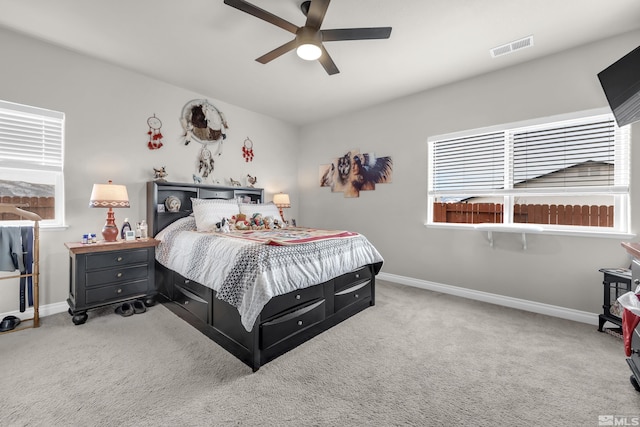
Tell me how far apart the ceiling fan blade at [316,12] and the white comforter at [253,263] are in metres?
1.72

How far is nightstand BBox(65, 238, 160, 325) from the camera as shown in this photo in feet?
8.38

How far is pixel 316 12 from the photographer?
75.3 inches

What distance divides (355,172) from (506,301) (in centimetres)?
267

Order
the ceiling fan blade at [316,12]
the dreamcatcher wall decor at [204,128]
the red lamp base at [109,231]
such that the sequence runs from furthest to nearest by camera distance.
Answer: the dreamcatcher wall decor at [204,128]
the red lamp base at [109,231]
the ceiling fan blade at [316,12]

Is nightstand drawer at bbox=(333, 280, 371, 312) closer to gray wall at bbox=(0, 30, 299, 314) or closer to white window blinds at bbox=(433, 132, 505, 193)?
white window blinds at bbox=(433, 132, 505, 193)

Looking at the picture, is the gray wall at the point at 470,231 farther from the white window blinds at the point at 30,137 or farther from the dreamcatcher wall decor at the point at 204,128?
the white window blinds at the point at 30,137

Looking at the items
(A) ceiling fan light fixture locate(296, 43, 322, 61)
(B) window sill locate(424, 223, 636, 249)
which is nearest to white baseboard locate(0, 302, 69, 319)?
(A) ceiling fan light fixture locate(296, 43, 322, 61)

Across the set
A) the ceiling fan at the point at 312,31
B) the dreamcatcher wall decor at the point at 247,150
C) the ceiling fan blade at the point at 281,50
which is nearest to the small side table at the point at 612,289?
the ceiling fan at the point at 312,31

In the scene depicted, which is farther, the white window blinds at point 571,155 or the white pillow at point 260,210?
the white pillow at point 260,210

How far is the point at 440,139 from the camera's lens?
3.59 m

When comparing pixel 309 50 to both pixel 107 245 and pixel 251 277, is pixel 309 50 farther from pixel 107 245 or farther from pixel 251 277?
pixel 107 245

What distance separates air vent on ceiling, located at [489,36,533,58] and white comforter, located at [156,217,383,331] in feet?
7.72

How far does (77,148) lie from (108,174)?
1.21 ft

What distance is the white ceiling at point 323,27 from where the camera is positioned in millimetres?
2184
